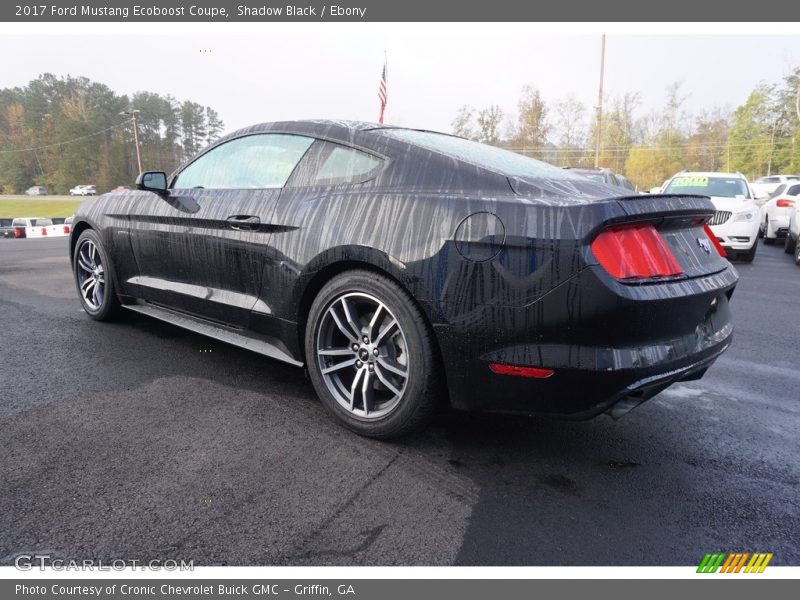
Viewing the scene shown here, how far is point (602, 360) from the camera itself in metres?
1.98

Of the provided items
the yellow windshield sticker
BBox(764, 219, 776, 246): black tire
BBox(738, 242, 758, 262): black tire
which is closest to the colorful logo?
BBox(738, 242, 758, 262): black tire

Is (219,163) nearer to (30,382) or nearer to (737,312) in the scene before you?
(30,382)

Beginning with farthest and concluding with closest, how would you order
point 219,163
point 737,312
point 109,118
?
1. point 109,118
2. point 737,312
3. point 219,163

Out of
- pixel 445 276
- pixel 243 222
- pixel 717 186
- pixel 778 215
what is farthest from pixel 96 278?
pixel 778 215

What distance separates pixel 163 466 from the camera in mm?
2225

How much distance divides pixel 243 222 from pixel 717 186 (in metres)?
9.83

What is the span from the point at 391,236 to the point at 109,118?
81333mm

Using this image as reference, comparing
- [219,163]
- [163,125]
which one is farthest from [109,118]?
[219,163]

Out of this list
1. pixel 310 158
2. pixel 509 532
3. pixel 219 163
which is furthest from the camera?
pixel 219 163

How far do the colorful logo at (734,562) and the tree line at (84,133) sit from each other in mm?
72134

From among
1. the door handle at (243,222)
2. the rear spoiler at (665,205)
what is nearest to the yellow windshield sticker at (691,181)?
the rear spoiler at (665,205)

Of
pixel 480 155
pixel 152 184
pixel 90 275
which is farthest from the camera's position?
pixel 90 275

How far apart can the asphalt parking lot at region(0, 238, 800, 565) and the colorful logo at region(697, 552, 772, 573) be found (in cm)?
3

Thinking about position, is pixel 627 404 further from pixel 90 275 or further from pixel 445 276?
pixel 90 275
